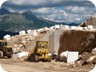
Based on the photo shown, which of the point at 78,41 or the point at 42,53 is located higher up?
the point at 78,41

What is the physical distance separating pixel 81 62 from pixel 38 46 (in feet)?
11.1

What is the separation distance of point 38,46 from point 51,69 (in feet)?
13.5

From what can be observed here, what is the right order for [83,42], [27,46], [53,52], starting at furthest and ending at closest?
[27,46], [53,52], [83,42]

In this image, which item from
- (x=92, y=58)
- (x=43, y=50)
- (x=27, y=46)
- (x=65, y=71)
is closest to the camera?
(x=65, y=71)

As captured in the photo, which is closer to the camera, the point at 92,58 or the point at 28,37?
the point at 92,58

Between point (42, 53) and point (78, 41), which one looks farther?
point (78, 41)

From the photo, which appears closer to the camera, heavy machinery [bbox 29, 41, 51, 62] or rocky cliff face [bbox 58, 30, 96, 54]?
heavy machinery [bbox 29, 41, 51, 62]

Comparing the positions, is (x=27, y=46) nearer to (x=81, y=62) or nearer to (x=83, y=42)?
(x=83, y=42)

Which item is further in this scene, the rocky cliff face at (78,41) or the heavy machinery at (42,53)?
the rocky cliff face at (78,41)

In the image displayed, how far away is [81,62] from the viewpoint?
67.5 ft

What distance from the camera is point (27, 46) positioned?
95.4ft

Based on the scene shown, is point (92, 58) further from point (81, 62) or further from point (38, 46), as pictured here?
point (38, 46)

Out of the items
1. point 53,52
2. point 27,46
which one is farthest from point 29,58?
point 27,46

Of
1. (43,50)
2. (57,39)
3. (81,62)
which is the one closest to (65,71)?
(81,62)
